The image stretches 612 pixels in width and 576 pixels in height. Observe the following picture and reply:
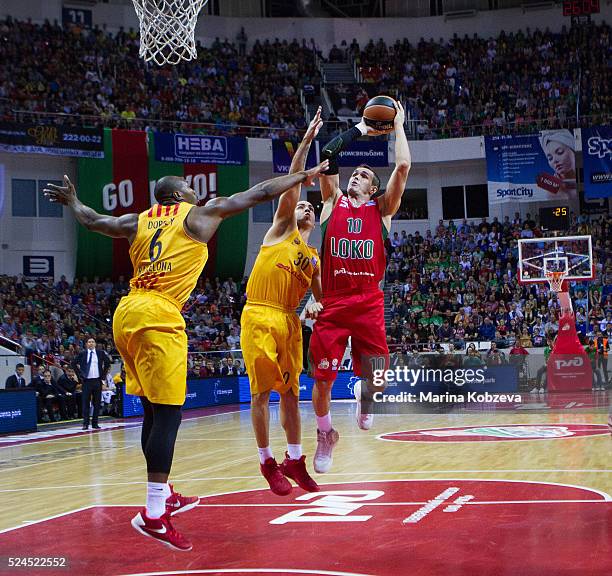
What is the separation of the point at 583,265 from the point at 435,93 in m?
14.8

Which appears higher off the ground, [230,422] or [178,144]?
[178,144]

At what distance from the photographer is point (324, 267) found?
7055mm

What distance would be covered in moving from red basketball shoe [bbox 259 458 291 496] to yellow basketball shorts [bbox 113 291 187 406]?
1.14m

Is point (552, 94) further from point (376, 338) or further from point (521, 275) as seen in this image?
point (376, 338)

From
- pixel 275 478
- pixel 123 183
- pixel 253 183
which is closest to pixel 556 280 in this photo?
pixel 253 183

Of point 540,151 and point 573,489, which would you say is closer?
point 573,489

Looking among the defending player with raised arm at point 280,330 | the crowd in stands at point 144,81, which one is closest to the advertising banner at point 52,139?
the crowd in stands at point 144,81

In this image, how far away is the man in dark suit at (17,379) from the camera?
18844mm

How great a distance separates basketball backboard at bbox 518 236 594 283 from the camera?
2386cm

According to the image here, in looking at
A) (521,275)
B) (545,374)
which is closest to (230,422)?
Result: (545,374)

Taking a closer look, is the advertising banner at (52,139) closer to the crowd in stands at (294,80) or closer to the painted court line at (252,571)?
Answer: the crowd in stands at (294,80)

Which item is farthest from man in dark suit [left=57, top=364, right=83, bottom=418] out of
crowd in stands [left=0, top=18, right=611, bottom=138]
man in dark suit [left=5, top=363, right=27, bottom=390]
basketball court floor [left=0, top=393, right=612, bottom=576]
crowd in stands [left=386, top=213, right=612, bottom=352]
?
crowd in stands [left=0, top=18, right=611, bottom=138]

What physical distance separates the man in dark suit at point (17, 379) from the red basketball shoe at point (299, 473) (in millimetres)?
13251

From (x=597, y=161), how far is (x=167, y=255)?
2943 cm
